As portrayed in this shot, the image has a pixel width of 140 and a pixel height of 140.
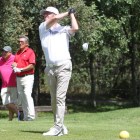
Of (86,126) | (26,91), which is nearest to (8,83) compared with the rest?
(26,91)

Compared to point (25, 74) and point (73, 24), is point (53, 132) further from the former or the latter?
point (25, 74)

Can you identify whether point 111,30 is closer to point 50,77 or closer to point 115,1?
point 115,1

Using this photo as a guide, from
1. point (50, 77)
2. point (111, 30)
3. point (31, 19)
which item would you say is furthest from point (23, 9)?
point (50, 77)

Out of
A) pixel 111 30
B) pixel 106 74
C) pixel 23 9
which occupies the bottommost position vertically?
pixel 106 74

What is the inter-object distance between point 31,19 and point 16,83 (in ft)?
Answer: 25.8

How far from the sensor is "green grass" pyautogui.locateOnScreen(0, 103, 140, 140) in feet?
16.6

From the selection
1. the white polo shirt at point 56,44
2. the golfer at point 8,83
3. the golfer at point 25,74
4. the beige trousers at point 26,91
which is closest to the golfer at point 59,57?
the white polo shirt at point 56,44

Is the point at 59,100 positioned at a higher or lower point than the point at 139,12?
lower

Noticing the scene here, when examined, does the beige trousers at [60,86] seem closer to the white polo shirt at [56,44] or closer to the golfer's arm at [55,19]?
the white polo shirt at [56,44]

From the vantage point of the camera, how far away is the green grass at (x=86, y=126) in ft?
16.6

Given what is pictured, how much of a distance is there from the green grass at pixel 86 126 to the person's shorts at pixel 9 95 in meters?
0.58

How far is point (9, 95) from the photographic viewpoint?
9.29 meters

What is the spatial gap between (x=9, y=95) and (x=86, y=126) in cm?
300

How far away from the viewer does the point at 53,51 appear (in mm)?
5305
